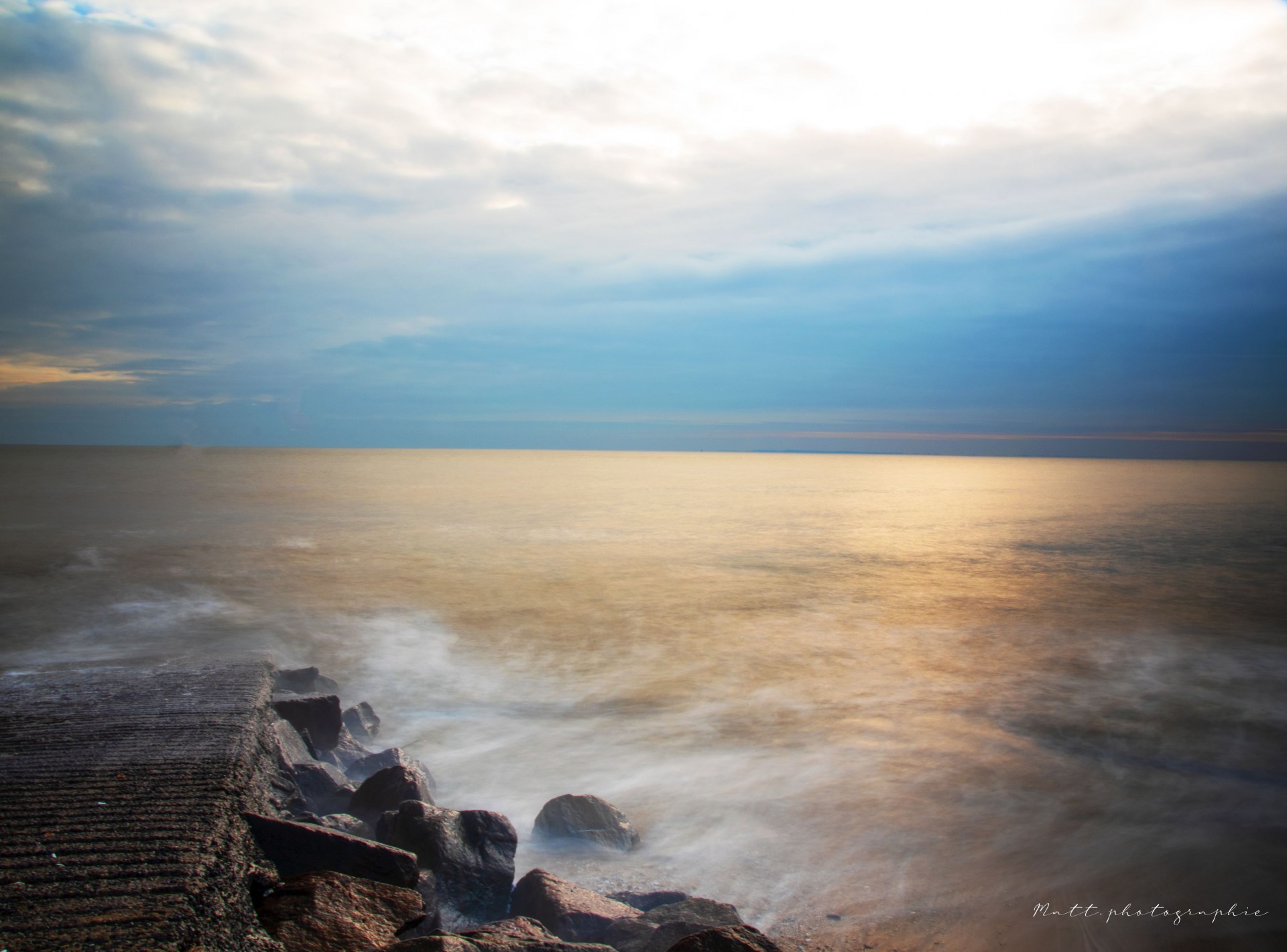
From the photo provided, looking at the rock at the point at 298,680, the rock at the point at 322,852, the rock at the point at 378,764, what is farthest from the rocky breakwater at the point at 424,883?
the rock at the point at 298,680

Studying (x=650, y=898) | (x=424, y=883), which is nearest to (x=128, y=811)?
(x=424, y=883)

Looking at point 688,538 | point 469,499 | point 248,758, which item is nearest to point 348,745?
Answer: point 248,758

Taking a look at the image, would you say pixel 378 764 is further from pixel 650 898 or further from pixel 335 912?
pixel 335 912

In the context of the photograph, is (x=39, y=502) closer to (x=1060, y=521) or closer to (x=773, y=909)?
(x=773, y=909)

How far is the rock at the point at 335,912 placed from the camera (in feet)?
10.7

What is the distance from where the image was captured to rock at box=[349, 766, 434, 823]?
5258 mm

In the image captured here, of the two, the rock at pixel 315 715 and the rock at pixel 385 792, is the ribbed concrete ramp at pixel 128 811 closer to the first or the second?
→ the rock at pixel 315 715

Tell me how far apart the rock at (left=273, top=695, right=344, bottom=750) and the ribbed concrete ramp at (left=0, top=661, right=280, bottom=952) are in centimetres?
60

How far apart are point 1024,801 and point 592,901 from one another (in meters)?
4.73

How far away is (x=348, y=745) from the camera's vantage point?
7.02m

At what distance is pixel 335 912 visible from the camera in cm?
340

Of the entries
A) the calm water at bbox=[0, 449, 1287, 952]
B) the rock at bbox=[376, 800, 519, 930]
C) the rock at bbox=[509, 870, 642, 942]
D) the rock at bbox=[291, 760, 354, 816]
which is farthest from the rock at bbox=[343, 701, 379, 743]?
the rock at bbox=[509, 870, 642, 942]
